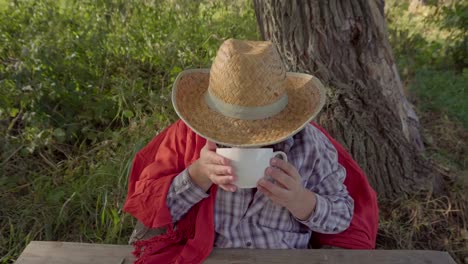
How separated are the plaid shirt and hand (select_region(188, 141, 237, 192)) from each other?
0.04 metres

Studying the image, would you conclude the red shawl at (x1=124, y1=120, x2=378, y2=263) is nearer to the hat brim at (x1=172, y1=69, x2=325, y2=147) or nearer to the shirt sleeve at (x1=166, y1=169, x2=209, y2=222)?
the shirt sleeve at (x1=166, y1=169, x2=209, y2=222)

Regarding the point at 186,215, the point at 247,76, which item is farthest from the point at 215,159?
the point at 186,215

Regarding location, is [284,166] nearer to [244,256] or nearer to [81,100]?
[244,256]

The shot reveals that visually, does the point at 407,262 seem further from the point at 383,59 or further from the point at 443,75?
the point at 443,75

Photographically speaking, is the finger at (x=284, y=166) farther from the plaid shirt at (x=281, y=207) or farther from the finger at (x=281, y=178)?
the plaid shirt at (x=281, y=207)

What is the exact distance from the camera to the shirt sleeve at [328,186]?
55.3 inches

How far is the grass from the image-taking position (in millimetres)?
2516

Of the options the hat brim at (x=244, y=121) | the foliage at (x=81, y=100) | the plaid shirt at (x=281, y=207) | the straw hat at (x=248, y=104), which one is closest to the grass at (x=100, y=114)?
the foliage at (x=81, y=100)

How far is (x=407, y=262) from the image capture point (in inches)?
51.4

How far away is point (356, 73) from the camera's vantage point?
231 centimetres

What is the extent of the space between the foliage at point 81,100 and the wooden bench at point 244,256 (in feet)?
3.34

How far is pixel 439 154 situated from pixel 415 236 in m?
0.76

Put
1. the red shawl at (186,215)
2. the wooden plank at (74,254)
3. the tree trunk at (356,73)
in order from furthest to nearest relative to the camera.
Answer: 1. the tree trunk at (356,73)
2. the red shawl at (186,215)
3. the wooden plank at (74,254)

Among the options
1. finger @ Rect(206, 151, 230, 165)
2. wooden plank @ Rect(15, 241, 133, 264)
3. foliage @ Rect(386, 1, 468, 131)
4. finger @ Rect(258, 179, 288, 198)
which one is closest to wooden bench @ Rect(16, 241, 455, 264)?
wooden plank @ Rect(15, 241, 133, 264)
